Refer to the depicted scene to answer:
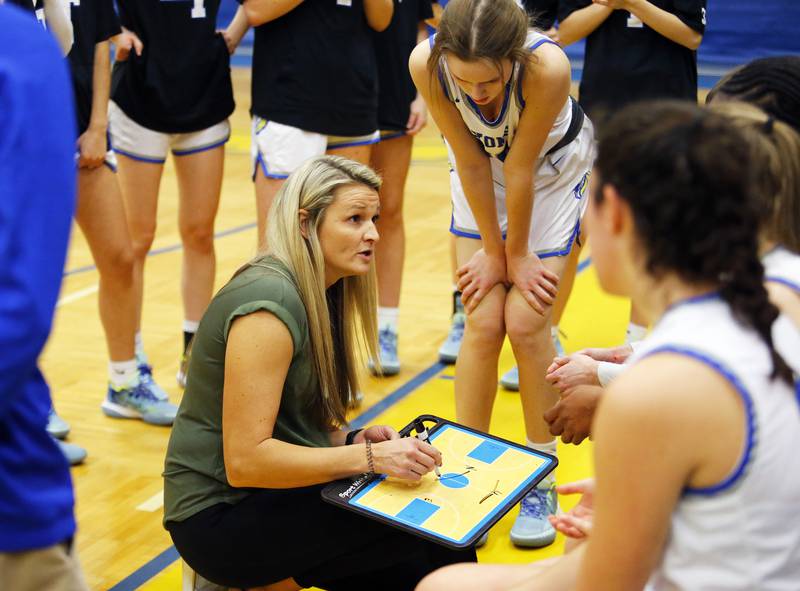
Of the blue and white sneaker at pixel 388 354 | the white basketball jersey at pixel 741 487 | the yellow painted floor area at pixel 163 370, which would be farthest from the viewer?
the blue and white sneaker at pixel 388 354

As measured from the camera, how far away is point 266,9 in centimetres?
328

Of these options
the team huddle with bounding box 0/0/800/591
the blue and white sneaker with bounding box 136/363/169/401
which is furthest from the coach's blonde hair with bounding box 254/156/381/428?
the blue and white sneaker with bounding box 136/363/169/401

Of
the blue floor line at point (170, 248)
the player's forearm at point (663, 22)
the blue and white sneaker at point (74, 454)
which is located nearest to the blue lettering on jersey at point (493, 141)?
the player's forearm at point (663, 22)

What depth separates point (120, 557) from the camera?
8.32 feet

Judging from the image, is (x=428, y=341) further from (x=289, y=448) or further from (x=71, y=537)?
(x=71, y=537)

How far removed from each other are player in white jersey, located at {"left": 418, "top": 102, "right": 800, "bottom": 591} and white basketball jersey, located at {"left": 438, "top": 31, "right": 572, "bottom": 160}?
1.30 metres

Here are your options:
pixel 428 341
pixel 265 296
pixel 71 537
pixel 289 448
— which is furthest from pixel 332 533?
pixel 428 341

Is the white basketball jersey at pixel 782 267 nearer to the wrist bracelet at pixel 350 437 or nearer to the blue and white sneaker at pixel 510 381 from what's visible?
the wrist bracelet at pixel 350 437

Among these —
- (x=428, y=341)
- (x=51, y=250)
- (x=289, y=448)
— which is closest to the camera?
(x=51, y=250)

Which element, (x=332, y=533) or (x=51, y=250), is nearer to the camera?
(x=51, y=250)

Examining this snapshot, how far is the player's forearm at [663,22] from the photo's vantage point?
134 inches

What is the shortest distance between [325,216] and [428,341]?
2084 mm

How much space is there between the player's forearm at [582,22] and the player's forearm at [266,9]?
3.32 ft

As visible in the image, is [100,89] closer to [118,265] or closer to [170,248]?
[118,265]
